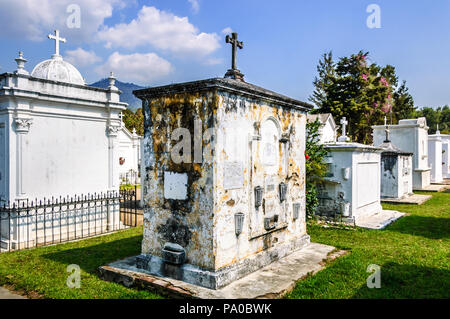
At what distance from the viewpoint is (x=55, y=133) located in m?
8.87

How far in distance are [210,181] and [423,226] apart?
8.30m

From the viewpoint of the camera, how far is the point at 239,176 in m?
5.31

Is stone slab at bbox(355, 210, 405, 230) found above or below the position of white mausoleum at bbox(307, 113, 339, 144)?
below

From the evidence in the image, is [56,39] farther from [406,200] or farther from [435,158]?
[435,158]

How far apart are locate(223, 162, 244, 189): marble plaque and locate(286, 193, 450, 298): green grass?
181cm

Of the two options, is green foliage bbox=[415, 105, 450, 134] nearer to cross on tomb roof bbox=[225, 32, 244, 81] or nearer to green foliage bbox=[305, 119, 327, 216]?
green foliage bbox=[305, 119, 327, 216]

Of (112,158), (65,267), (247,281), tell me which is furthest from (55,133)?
(247,281)

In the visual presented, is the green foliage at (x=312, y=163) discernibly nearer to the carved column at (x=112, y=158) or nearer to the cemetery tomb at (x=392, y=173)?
the carved column at (x=112, y=158)

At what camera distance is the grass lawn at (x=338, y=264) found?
16.7ft

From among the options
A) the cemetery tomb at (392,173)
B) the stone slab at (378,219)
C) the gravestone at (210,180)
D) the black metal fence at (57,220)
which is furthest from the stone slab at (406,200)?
the black metal fence at (57,220)

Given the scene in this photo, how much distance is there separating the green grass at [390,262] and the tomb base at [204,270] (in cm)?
79

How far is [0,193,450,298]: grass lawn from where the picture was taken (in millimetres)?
5082

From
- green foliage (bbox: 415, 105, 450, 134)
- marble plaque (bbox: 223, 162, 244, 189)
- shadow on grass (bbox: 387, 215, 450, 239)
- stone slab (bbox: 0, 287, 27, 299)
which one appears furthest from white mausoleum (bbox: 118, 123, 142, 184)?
green foliage (bbox: 415, 105, 450, 134)
